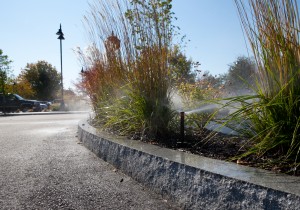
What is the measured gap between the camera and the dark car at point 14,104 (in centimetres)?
2084

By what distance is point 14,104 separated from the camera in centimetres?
2178

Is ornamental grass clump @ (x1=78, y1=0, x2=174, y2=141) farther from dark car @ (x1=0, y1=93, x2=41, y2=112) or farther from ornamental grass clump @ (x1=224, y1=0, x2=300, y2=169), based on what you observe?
dark car @ (x1=0, y1=93, x2=41, y2=112)

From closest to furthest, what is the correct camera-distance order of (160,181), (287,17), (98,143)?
(287,17) < (160,181) < (98,143)

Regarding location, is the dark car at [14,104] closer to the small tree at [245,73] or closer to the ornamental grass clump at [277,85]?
the small tree at [245,73]

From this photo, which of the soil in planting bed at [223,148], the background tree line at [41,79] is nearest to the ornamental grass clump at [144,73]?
the soil in planting bed at [223,148]

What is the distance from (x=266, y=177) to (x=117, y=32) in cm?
296

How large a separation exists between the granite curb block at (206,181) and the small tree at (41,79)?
153 ft

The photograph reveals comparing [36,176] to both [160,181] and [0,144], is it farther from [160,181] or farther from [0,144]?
[0,144]

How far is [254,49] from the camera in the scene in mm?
2281

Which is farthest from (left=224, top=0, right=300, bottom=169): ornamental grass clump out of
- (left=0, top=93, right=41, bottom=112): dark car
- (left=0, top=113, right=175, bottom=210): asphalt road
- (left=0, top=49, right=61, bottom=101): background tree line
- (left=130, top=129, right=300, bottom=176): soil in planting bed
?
(left=0, top=49, right=61, bottom=101): background tree line

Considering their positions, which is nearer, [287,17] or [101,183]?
[287,17]

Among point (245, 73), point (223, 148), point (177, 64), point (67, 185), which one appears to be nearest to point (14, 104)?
point (245, 73)

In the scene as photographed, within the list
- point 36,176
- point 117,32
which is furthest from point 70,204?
point 117,32

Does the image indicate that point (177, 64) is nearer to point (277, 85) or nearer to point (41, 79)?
point (277, 85)
